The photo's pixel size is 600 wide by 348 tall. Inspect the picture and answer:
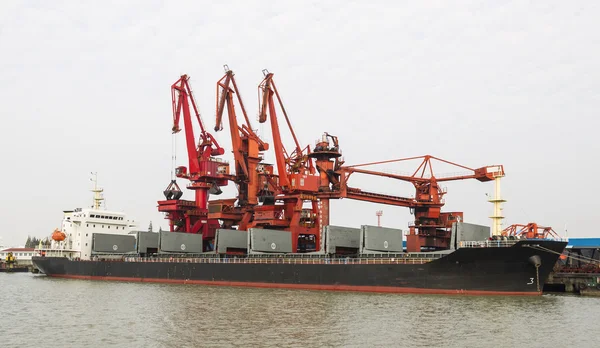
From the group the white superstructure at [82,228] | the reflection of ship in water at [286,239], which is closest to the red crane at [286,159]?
the reflection of ship in water at [286,239]

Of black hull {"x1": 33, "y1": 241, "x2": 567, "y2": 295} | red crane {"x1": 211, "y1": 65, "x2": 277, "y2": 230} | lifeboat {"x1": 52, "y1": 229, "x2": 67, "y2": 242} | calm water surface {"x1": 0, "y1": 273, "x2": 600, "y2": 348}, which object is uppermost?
red crane {"x1": 211, "y1": 65, "x2": 277, "y2": 230}

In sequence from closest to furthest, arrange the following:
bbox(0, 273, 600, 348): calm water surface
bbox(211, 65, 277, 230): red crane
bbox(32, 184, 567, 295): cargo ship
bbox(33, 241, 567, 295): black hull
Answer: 1. bbox(0, 273, 600, 348): calm water surface
2. bbox(33, 241, 567, 295): black hull
3. bbox(32, 184, 567, 295): cargo ship
4. bbox(211, 65, 277, 230): red crane

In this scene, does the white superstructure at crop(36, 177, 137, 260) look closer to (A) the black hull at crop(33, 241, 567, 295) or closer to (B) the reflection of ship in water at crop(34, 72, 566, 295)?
(B) the reflection of ship in water at crop(34, 72, 566, 295)

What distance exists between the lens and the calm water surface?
19.9 m

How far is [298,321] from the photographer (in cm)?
2373

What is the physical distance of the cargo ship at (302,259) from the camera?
105 ft

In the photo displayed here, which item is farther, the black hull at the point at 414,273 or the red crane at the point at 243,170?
the red crane at the point at 243,170

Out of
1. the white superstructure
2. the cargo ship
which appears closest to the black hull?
the cargo ship

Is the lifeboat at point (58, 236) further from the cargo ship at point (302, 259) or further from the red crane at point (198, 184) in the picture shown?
the red crane at point (198, 184)

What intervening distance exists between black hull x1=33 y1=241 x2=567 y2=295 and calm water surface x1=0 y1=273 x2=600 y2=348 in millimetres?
1207

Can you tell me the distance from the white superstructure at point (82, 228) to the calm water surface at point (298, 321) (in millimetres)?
24477

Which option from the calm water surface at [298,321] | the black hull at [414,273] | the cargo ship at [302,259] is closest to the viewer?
the calm water surface at [298,321]

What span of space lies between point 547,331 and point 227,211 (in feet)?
115

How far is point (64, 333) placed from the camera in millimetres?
21562
